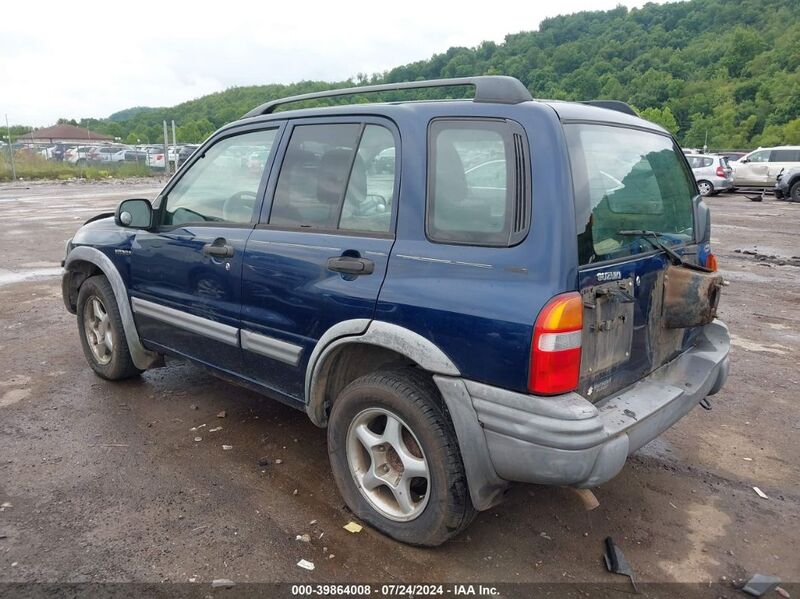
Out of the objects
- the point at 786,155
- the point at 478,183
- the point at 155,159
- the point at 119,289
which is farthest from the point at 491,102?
the point at 155,159

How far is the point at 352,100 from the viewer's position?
3.76 metres

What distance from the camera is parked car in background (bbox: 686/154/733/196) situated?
24.0 meters

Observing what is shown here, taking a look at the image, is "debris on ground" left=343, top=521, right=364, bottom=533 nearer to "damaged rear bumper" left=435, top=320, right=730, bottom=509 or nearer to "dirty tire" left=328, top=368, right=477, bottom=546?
"dirty tire" left=328, top=368, right=477, bottom=546

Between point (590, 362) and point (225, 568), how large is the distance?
1.76 meters

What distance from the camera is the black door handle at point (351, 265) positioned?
2828 millimetres

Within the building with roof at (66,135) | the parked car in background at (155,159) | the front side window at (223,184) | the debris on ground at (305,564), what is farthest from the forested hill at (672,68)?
the debris on ground at (305,564)

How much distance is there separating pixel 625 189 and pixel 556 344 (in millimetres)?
987

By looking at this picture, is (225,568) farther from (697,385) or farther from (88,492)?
(697,385)

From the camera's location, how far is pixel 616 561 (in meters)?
2.75

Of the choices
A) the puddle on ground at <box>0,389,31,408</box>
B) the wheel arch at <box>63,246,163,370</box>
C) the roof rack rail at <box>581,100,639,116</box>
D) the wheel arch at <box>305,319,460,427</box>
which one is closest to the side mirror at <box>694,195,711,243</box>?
the roof rack rail at <box>581,100,639,116</box>

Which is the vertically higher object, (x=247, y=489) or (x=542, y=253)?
(x=542, y=253)

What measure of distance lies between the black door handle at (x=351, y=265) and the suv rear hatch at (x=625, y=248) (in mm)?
918

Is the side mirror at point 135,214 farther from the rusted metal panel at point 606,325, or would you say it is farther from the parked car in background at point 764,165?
the parked car in background at point 764,165

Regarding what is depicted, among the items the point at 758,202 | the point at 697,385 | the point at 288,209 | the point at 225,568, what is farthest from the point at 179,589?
the point at 758,202
